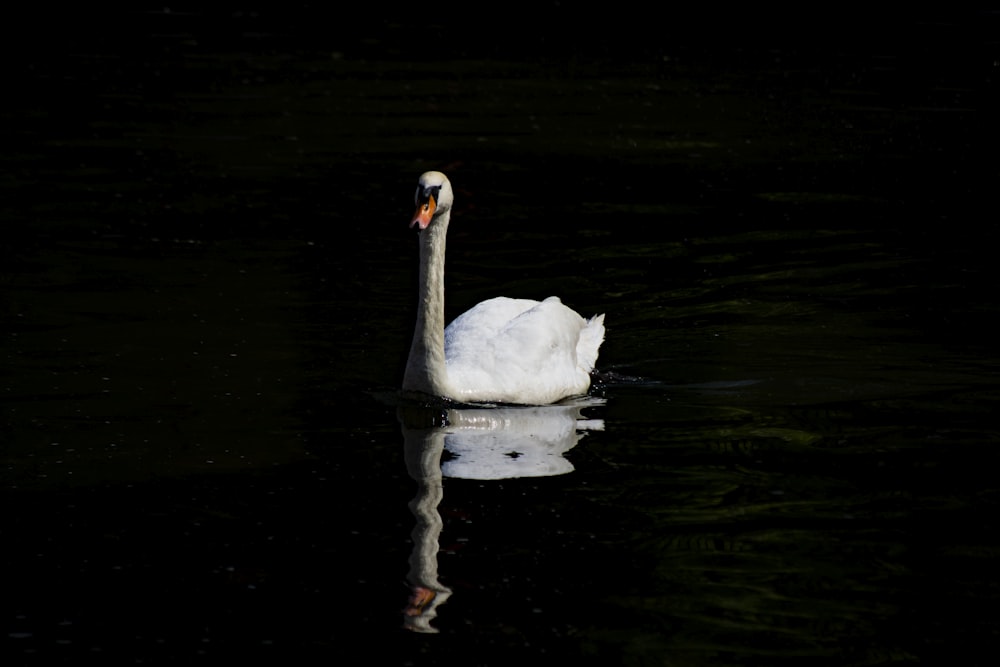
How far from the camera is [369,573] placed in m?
7.96

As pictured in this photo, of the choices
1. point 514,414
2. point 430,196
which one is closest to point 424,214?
point 430,196

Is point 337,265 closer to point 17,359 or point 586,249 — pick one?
point 586,249

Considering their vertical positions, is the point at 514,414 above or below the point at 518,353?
below

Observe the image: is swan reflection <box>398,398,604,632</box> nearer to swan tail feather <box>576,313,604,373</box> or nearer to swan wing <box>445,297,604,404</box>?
swan wing <box>445,297,604,404</box>

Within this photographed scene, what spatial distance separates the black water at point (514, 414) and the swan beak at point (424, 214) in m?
1.21

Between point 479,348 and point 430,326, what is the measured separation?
1.86 feet

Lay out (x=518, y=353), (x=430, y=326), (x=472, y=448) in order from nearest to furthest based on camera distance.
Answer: (x=472, y=448)
(x=430, y=326)
(x=518, y=353)

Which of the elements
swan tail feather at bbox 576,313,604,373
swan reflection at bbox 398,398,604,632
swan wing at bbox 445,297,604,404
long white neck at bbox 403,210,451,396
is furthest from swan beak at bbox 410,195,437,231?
swan tail feather at bbox 576,313,604,373

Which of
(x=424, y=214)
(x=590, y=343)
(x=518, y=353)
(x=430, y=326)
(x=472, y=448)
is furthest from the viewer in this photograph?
(x=590, y=343)

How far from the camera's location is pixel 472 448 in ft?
33.6

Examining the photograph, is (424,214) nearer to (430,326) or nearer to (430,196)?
(430,196)

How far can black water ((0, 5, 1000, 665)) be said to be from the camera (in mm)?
7617

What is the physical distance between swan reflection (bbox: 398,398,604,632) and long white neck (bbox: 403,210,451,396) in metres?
0.19

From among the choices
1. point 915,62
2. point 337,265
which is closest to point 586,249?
point 337,265
